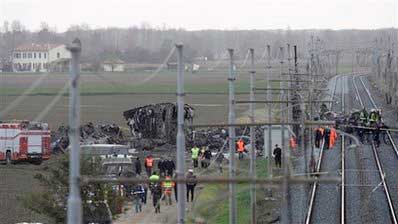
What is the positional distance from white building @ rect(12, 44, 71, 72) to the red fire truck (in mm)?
14038

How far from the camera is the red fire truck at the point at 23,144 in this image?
35.1 metres

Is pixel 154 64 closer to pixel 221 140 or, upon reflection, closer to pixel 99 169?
pixel 99 169

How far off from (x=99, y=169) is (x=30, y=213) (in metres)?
3.57

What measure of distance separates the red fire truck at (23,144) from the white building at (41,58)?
14038 millimetres

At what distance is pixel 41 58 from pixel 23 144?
21348 mm

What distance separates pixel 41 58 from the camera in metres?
14.7

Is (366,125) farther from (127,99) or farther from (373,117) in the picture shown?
(127,99)

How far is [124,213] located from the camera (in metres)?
22.0

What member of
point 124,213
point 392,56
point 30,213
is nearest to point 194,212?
point 124,213

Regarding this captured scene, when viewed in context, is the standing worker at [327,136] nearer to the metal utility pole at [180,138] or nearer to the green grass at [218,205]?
the green grass at [218,205]

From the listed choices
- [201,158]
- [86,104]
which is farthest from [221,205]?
[86,104]

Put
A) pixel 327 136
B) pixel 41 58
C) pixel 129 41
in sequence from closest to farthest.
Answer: pixel 41 58 → pixel 129 41 → pixel 327 136

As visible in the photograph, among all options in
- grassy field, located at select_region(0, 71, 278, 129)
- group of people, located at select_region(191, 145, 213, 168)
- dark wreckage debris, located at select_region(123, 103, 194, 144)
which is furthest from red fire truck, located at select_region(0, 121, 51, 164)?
group of people, located at select_region(191, 145, 213, 168)

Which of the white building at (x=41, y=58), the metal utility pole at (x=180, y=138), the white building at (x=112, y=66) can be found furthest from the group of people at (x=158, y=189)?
the metal utility pole at (x=180, y=138)
